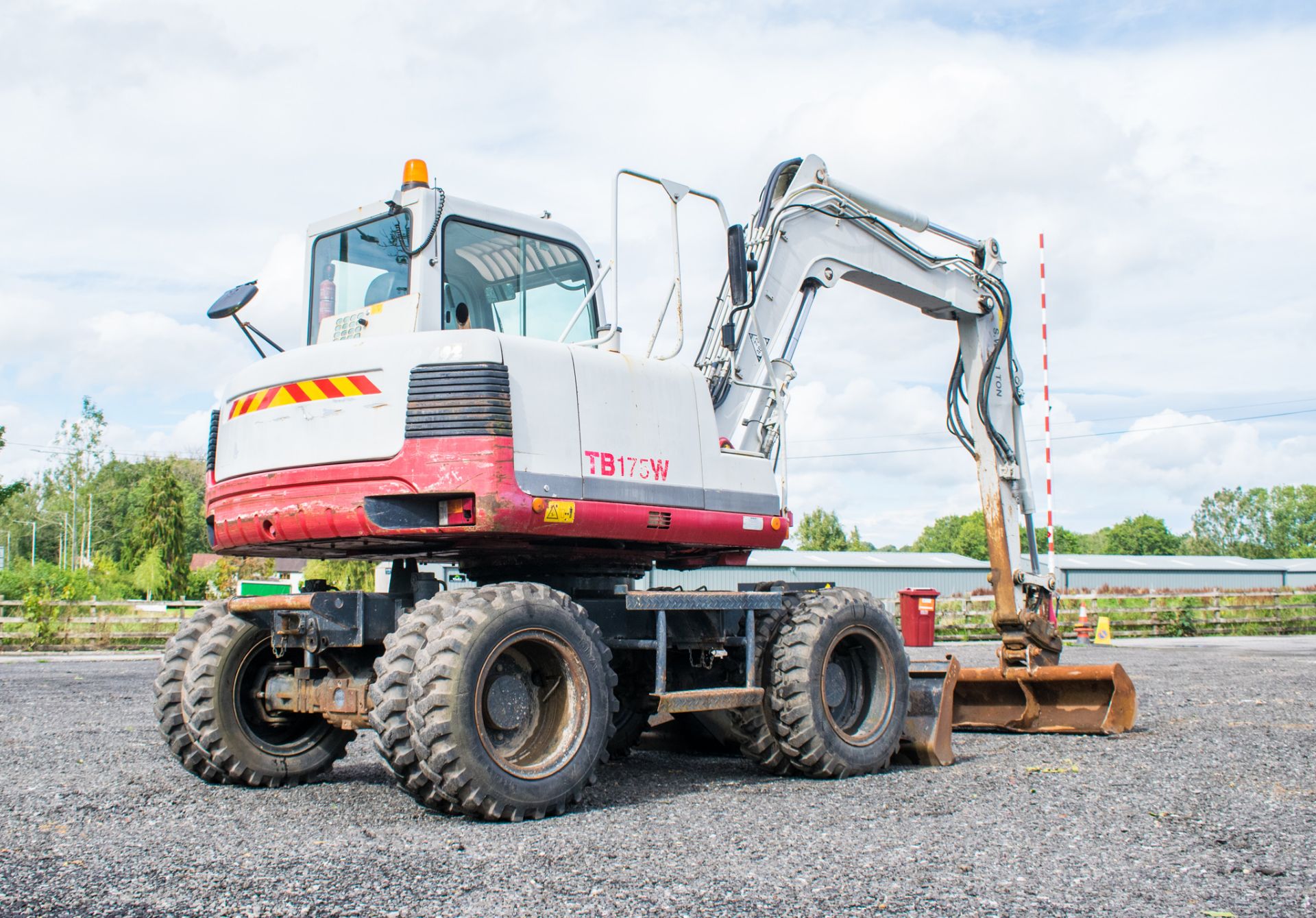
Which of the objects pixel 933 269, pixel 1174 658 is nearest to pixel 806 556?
pixel 1174 658

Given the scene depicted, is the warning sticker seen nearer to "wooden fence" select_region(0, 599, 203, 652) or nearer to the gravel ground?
the gravel ground

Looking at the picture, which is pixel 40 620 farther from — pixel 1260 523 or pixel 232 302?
pixel 1260 523

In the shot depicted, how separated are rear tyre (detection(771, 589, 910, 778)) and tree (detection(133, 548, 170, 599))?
127 feet

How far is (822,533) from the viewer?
100312mm

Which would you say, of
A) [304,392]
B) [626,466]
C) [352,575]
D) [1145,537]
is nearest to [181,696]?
[304,392]

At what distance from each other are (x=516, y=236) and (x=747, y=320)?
2.06 metres

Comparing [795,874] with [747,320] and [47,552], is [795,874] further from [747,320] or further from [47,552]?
[47,552]

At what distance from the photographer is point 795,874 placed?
4.95 metres

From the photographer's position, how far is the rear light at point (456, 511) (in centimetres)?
646

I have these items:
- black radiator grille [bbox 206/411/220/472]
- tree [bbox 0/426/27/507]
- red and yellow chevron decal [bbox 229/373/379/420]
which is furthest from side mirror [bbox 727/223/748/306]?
tree [bbox 0/426/27/507]

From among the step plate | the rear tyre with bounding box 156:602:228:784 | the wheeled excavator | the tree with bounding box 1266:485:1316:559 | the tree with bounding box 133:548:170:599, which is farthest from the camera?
the tree with bounding box 1266:485:1316:559

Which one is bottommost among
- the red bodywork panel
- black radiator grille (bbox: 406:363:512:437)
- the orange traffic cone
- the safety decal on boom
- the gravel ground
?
the orange traffic cone

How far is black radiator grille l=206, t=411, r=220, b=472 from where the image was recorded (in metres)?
7.76

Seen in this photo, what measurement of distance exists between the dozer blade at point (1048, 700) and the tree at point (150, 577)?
37.6 m
